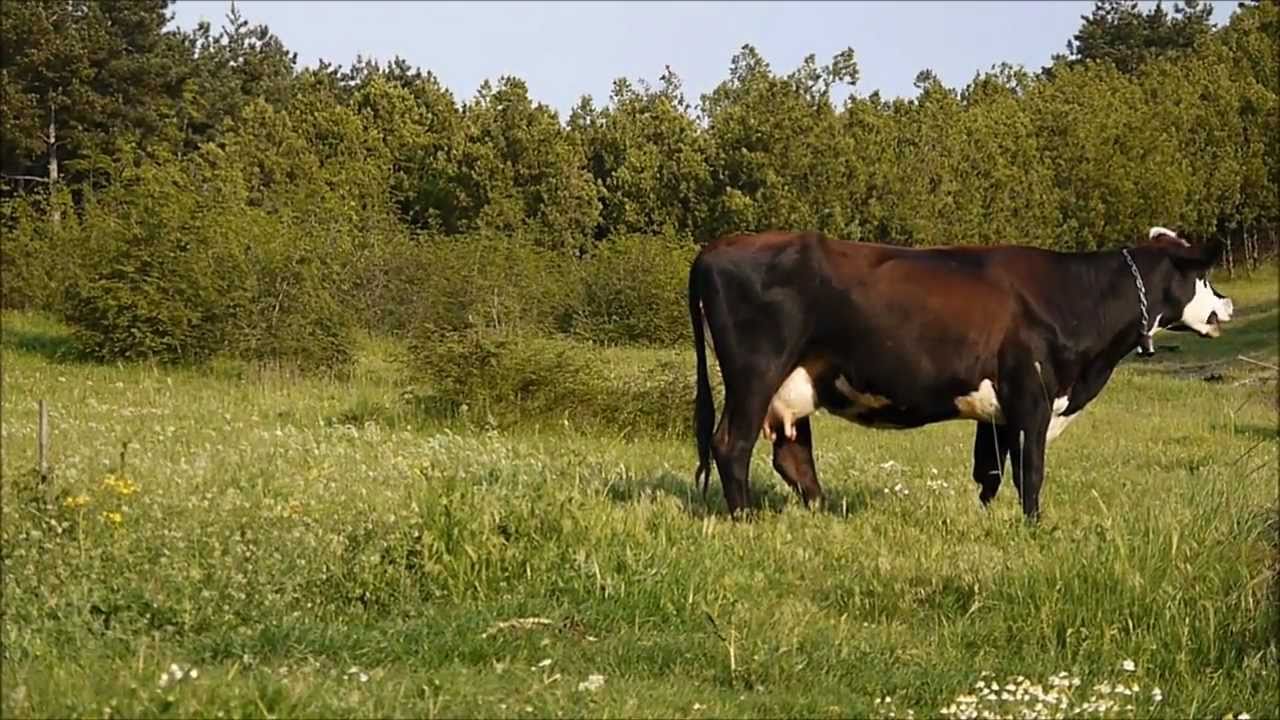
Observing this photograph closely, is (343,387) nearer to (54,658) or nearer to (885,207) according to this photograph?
(54,658)

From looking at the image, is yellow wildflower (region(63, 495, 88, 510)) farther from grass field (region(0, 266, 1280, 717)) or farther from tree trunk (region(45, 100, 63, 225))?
tree trunk (region(45, 100, 63, 225))

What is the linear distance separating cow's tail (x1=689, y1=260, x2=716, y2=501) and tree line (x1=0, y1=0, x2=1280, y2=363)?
19.9 feet

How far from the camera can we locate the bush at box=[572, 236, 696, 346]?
27.1 meters

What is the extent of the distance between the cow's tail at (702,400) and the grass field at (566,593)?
0.94 feet

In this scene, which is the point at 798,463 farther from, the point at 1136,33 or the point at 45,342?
the point at 1136,33

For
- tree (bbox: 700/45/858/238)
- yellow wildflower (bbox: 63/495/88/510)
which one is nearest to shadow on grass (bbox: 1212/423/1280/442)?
yellow wildflower (bbox: 63/495/88/510)

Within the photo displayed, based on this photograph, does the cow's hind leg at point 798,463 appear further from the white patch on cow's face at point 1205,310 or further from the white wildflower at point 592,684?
the white wildflower at point 592,684

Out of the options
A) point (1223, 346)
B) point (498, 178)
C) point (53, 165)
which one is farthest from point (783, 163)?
point (53, 165)

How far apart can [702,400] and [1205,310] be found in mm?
3479

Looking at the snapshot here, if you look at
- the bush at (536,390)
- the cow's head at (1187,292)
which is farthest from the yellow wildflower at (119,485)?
the bush at (536,390)

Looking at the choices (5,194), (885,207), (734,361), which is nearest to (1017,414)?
(734,361)

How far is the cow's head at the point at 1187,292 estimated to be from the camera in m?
9.14

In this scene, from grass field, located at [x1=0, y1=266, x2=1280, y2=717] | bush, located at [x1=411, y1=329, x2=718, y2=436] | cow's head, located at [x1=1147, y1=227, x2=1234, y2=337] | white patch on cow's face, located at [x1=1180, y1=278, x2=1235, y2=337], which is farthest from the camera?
bush, located at [x1=411, y1=329, x2=718, y2=436]

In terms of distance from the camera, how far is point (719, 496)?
890 cm
